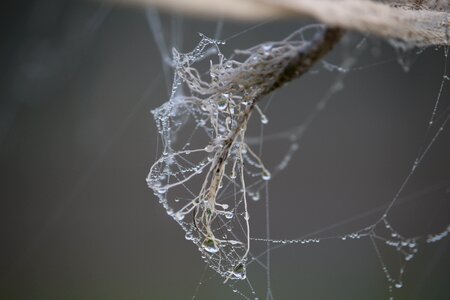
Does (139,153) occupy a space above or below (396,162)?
above

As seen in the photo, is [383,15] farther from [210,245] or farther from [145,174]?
[145,174]

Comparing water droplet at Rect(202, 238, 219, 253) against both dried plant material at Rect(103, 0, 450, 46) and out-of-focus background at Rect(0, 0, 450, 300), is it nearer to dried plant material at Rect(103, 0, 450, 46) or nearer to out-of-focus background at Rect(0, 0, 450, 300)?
dried plant material at Rect(103, 0, 450, 46)

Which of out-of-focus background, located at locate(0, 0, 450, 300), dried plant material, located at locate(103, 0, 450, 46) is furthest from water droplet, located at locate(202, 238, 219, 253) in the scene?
out-of-focus background, located at locate(0, 0, 450, 300)

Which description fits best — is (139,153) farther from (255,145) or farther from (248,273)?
(248,273)

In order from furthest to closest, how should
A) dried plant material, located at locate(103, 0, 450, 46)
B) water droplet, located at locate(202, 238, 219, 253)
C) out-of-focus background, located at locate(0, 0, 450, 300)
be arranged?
out-of-focus background, located at locate(0, 0, 450, 300) → water droplet, located at locate(202, 238, 219, 253) → dried plant material, located at locate(103, 0, 450, 46)

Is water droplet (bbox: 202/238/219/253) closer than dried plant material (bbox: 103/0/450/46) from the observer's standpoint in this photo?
No

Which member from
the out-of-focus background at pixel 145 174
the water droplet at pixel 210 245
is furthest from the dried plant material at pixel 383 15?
the out-of-focus background at pixel 145 174

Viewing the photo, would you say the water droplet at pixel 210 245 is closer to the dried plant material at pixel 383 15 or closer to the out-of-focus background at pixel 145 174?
the dried plant material at pixel 383 15

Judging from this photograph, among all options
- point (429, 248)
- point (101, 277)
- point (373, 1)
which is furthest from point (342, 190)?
point (373, 1)
